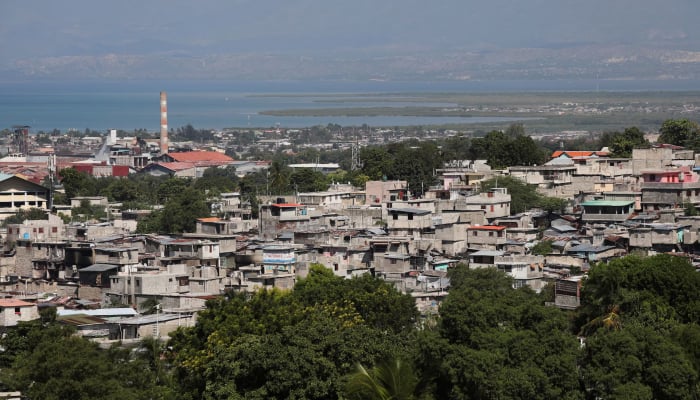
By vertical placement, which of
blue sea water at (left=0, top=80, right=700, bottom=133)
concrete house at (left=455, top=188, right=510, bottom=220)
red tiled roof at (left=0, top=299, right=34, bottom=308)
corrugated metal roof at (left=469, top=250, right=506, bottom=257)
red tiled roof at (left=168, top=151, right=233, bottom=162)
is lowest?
blue sea water at (left=0, top=80, right=700, bottom=133)

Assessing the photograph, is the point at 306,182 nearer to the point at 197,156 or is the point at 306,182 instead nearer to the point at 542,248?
the point at 542,248

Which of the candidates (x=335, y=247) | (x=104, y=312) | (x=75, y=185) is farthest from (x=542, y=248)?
(x=75, y=185)

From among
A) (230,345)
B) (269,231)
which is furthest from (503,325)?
(269,231)

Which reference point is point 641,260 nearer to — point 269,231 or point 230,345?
point 230,345

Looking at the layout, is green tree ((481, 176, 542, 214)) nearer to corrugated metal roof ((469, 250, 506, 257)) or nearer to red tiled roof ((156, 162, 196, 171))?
corrugated metal roof ((469, 250, 506, 257))

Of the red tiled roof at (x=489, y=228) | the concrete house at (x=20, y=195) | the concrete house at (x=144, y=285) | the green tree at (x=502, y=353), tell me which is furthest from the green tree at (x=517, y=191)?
the green tree at (x=502, y=353)

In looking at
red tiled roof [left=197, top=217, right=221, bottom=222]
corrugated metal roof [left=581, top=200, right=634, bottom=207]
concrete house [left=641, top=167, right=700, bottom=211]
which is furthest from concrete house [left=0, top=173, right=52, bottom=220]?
concrete house [left=641, top=167, right=700, bottom=211]
